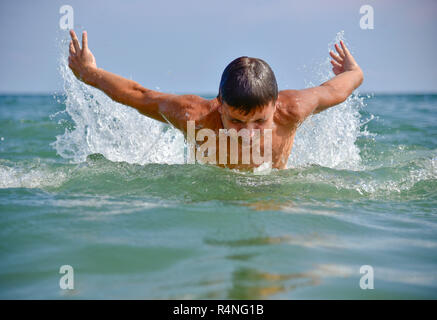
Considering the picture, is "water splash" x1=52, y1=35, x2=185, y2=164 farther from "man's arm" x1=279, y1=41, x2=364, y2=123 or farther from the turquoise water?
"man's arm" x1=279, y1=41, x2=364, y2=123

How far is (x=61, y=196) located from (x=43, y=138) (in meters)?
6.07

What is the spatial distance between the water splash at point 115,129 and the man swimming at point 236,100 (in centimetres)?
187

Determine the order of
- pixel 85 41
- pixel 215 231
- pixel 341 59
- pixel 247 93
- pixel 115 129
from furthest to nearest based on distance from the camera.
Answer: pixel 115 129 < pixel 341 59 < pixel 85 41 < pixel 247 93 < pixel 215 231

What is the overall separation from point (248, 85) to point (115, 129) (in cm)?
298

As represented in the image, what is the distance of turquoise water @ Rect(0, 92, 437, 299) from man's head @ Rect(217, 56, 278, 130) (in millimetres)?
552

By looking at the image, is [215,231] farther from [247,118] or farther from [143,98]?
[143,98]

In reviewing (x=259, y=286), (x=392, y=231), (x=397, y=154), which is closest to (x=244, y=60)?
(x=392, y=231)

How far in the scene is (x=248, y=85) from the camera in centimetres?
351

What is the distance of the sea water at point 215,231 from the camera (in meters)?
2.25

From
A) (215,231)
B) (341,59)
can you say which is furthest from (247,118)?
(341,59)

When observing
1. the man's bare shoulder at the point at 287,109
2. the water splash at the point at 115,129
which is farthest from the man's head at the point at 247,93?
the water splash at the point at 115,129

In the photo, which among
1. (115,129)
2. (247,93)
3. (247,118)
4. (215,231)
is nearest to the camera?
(215,231)

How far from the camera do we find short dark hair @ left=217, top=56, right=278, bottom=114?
351 cm
